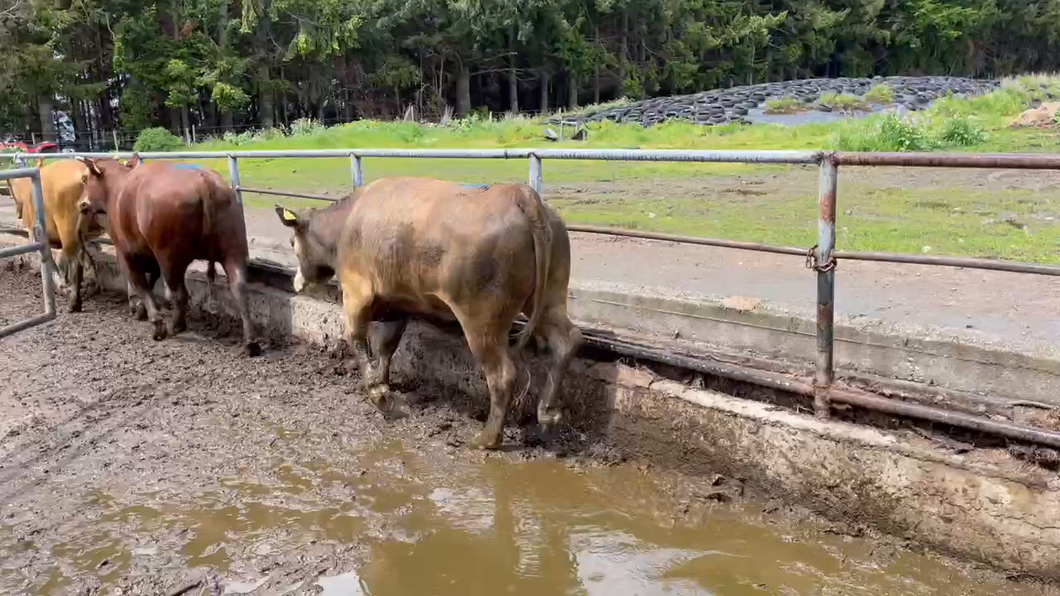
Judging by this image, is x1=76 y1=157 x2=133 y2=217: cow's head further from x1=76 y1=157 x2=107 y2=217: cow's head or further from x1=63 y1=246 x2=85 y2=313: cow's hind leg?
x1=63 y1=246 x2=85 y2=313: cow's hind leg

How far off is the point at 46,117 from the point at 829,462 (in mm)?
39387

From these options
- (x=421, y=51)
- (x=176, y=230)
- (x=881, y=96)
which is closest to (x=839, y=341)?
(x=176, y=230)

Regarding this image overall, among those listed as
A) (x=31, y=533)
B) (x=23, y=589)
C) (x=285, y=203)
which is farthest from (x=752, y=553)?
(x=285, y=203)

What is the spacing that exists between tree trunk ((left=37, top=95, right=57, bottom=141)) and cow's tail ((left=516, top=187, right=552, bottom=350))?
37279 mm

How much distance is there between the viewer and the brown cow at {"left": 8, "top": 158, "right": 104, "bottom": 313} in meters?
7.61

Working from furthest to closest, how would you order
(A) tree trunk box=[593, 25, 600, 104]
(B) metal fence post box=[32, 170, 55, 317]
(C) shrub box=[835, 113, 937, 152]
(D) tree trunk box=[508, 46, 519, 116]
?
Answer: (A) tree trunk box=[593, 25, 600, 104], (D) tree trunk box=[508, 46, 519, 116], (C) shrub box=[835, 113, 937, 152], (B) metal fence post box=[32, 170, 55, 317]

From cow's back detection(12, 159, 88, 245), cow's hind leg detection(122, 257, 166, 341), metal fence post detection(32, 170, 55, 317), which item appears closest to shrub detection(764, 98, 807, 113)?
cow's back detection(12, 159, 88, 245)

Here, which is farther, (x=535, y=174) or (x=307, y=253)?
(x=307, y=253)

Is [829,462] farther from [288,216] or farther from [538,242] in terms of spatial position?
[288,216]

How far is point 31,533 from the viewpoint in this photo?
3682 mm

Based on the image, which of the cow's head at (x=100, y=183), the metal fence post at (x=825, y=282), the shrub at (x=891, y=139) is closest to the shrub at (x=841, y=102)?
the shrub at (x=891, y=139)

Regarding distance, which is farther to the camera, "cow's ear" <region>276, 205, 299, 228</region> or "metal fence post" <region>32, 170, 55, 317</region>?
"metal fence post" <region>32, 170, 55, 317</region>

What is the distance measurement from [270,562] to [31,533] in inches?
45.9

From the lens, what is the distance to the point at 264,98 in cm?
4041
